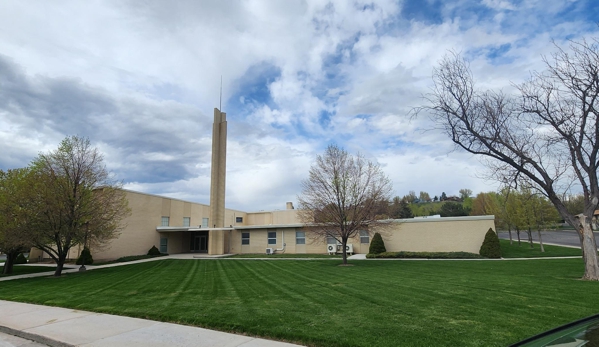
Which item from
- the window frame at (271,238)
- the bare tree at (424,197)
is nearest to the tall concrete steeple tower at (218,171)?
the window frame at (271,238)

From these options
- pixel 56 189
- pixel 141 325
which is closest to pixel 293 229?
pixel 56 189

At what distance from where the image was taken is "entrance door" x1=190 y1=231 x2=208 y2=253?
38750mm

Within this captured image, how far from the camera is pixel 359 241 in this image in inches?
1118

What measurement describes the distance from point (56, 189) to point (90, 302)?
1202 cm

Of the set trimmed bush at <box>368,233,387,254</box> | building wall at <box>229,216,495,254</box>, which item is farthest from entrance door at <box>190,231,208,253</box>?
trimmed bush at <box>368,233,387,254</box>

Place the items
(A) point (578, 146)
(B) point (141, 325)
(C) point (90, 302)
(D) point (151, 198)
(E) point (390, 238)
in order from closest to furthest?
(B) point (141, 325)
(C) point (90, 302)
(A) point (578, 146)
(E) point (390, 238)
(D) point (151, 198)

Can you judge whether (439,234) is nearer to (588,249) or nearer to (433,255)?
(433,255)

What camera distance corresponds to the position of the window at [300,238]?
3047 centimetres

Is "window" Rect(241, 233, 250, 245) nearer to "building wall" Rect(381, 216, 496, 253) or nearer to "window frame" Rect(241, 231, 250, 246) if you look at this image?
"window frame" Rect(241, 231, 250, 246)

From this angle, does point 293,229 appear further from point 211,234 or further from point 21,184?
point 21,184

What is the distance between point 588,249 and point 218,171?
27.9 metres

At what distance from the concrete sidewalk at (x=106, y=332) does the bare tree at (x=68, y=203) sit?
37.7 ft

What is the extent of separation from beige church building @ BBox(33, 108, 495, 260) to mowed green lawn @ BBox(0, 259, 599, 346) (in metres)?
12.4

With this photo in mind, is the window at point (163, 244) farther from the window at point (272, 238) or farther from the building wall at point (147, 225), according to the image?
the window at point (272, 238)
